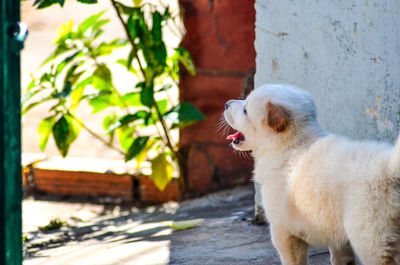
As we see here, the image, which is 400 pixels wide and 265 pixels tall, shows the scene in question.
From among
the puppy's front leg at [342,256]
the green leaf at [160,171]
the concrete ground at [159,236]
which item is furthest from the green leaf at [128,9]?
the puppy's front leg at [342,256]

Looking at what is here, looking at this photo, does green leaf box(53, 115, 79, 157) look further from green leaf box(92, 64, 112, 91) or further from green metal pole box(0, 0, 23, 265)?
green metal pole box(0, 0, 23, 265)

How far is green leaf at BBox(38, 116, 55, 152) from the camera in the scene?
4.60 metres

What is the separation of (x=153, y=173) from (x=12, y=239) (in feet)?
8.83

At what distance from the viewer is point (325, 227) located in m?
2.55

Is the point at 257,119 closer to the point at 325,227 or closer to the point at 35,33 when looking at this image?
the point at 325,227

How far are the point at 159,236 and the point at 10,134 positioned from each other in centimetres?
173

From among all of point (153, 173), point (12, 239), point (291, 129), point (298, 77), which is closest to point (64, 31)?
point (153, 173)

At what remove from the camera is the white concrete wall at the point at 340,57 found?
308 centimetres

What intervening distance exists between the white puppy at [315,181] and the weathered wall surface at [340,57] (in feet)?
1.44

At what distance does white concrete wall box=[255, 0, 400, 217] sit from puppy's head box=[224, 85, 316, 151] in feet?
1.39

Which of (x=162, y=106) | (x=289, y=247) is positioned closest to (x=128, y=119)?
(x=162, y=106)

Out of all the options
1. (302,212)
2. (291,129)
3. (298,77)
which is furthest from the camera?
(298,77)

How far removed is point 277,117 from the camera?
9.10 ft

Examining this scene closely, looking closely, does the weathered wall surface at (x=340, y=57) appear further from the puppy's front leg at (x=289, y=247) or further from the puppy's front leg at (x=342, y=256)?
the puppy's front leg at (x=289, y=247)
